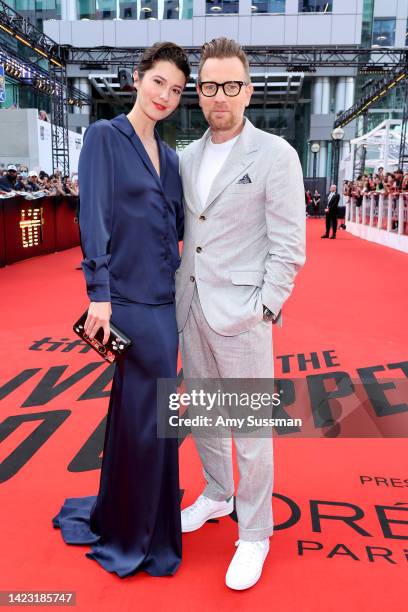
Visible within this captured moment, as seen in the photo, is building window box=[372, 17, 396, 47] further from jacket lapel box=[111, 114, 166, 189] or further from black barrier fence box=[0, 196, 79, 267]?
jacket lapel box=[111, 114, 166, 189]

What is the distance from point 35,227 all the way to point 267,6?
72.5 feet

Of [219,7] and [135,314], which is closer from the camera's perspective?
[135,314]

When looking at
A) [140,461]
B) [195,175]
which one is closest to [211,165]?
[195,175]

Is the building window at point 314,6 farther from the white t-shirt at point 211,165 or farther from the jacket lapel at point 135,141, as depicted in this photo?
the jacket lapel at point 135,141

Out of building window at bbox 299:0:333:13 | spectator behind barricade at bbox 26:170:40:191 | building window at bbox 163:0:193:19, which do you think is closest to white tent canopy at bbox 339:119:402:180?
building window at bbox 299:0:333:13

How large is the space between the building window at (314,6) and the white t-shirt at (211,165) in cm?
2944

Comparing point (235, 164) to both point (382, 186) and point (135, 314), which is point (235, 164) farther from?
point (382, 186)

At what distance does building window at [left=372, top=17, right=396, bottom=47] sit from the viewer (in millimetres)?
33875

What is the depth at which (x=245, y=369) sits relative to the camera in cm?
191

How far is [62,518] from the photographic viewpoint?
218 cm

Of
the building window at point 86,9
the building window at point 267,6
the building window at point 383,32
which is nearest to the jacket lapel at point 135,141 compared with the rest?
the building window at point 267,6

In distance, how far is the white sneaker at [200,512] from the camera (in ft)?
7.18

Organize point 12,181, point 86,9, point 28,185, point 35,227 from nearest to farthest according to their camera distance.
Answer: point 35,227 → point 12,181 → point 28,185 → point 86,9

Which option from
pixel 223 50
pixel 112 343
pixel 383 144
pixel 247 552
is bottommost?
pixel 247 552
